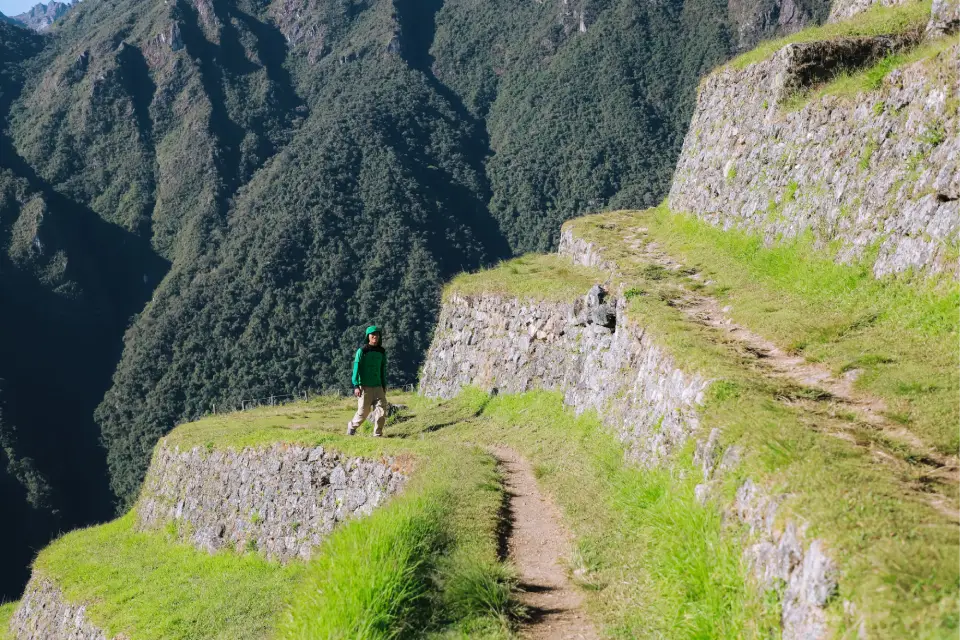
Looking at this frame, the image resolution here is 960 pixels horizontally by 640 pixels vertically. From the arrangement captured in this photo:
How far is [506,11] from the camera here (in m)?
142

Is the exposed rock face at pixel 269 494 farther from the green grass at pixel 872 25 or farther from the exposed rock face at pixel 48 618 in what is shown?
the green grass at pixel 872 25

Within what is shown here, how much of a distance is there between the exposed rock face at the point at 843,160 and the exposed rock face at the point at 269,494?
29.1ft

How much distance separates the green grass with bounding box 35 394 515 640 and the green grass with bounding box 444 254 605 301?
3.41m

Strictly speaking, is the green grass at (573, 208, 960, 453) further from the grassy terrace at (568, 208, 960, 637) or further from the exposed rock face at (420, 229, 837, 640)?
the exposed rock face at (420, 229, 837, 640)

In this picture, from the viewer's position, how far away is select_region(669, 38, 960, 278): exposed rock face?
32.0ft

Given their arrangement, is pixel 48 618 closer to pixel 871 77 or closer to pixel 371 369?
pixel 371 369

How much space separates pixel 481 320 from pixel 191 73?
140 meters

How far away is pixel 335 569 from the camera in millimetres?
6477

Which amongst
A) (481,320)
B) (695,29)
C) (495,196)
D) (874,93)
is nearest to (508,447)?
(481,320)

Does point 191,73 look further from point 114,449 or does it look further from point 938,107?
point 938,107

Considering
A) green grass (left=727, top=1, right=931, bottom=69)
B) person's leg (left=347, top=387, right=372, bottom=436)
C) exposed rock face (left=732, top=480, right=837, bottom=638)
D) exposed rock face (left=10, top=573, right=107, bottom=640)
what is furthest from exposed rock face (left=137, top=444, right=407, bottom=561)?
green grass (left=727, top=1, right=931, bottom=69)

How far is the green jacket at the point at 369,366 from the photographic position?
45.8 ft

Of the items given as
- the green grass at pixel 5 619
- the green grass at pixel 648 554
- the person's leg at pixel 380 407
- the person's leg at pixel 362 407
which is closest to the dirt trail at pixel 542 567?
the green grass at pixel 648 554

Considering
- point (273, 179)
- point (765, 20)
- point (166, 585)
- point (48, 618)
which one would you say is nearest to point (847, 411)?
point (166, 585)
